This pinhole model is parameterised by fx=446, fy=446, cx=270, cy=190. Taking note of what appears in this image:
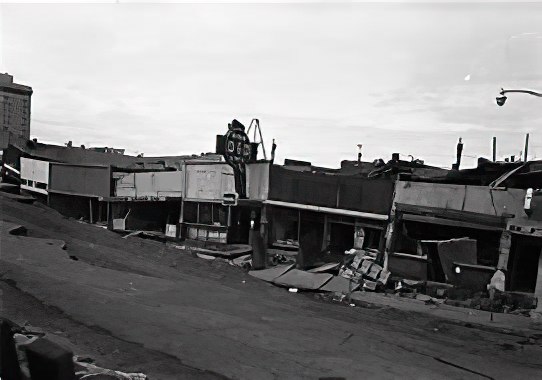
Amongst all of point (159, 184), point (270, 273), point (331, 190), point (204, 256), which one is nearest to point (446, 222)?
point (331, 190)

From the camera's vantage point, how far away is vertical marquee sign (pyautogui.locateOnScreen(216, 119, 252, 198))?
76.9ft

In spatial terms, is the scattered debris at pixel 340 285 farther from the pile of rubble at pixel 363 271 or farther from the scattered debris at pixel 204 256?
the scattered debris at pixel 204 256

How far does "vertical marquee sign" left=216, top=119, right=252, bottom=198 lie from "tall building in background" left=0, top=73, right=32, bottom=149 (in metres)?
22.6

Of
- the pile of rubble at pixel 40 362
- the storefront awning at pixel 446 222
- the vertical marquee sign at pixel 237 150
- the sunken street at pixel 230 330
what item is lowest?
the sunken street at pixel 230 330

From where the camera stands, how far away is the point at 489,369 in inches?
319

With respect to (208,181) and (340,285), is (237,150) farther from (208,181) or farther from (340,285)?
(340,285)

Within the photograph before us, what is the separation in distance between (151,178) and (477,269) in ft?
65.9

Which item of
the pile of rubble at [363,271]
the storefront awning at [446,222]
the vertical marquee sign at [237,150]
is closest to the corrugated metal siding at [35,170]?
the vertical marquee sign at [237,150]

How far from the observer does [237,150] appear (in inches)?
956

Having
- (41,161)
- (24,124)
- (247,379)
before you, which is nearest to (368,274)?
(247,379)

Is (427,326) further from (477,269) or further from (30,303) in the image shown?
(30,303)

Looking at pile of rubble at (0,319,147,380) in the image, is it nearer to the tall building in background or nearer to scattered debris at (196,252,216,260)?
scattered debris at (196,252,216,260)

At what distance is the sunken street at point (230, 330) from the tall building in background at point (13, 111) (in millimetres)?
25874

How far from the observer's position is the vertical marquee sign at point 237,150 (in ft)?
76.9
